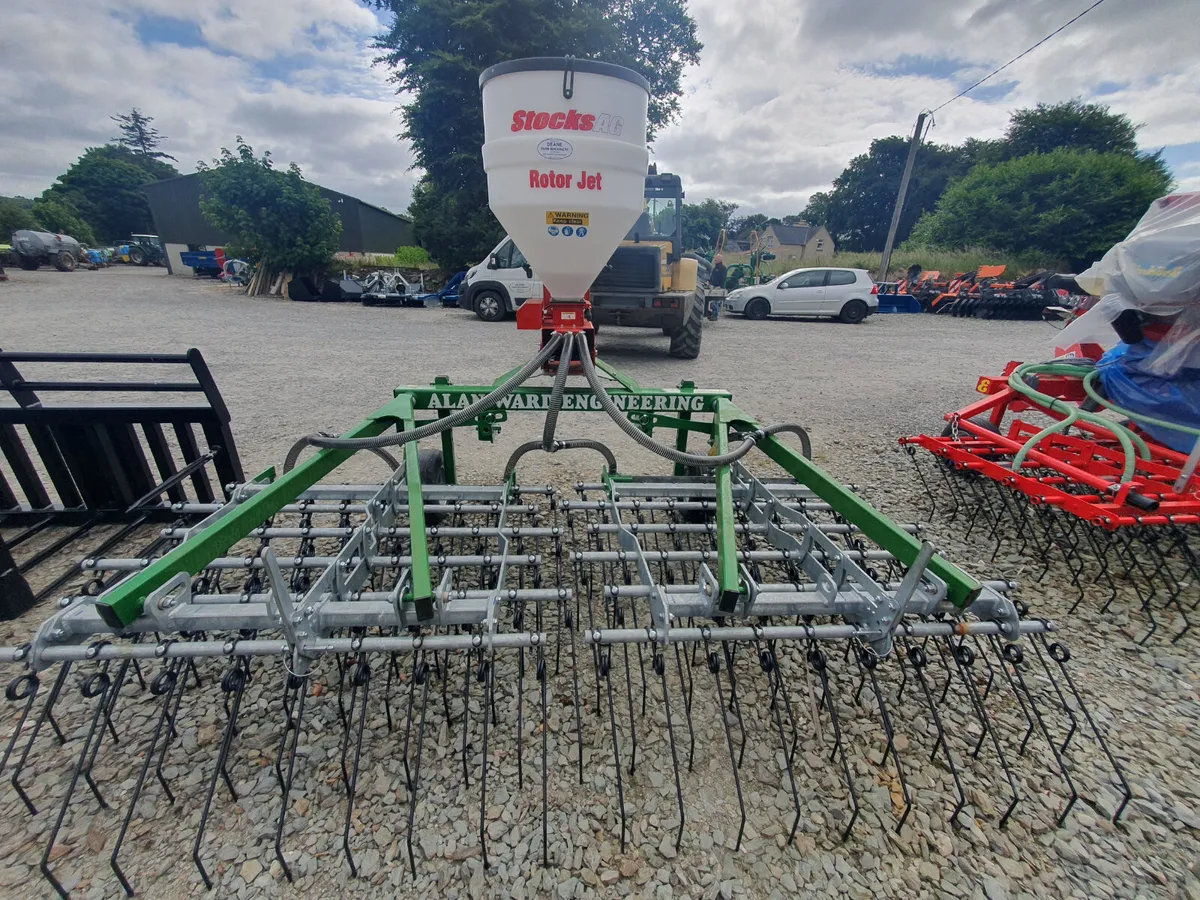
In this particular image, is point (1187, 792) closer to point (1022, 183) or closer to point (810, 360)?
point (810, 360)

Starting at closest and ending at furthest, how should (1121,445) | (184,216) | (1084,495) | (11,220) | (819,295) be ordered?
(1084,495) → (1121,445) → (819,295) → (184,216) → (11,220)

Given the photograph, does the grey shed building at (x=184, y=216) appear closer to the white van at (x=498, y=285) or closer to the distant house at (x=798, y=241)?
the white van at (x=498, y=285)

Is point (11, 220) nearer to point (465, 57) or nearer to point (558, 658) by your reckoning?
point (465, 57)

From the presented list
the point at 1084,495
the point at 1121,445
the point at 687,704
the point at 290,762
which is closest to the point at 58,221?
the point at 290,762

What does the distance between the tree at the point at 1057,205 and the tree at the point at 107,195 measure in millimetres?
56037

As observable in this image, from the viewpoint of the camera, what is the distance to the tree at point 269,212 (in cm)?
1441

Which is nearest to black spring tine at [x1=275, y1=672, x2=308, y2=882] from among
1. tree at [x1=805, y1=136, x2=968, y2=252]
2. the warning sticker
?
the warning sticker

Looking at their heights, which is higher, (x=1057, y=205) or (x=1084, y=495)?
A: (x=1057, y=205)

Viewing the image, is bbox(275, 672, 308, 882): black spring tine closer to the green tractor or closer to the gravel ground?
the gravel ground

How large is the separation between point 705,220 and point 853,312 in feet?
117

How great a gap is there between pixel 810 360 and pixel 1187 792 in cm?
724

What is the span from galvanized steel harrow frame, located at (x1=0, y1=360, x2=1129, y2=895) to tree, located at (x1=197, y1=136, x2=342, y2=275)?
16135mm

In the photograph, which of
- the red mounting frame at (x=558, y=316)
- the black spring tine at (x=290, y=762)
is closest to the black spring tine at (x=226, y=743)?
the black spring tine at (x=290, y=762)

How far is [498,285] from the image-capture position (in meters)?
11.1
